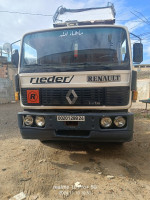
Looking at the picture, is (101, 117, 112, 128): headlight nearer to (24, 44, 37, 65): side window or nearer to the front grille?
the front grille

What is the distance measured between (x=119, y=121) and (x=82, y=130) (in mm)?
660

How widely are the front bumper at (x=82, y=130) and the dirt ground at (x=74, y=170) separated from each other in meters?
0.59

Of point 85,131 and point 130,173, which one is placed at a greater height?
point 85,131

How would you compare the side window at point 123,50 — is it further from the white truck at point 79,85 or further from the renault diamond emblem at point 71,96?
the renault diamond emblem at point 71,96

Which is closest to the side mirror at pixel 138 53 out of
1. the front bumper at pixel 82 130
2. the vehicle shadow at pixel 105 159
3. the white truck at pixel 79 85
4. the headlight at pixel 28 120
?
the white truck at pixel 79 85

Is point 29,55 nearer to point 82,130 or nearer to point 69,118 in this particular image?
point 69,118

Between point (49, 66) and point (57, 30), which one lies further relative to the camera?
point (57, 30)

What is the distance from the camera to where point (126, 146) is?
399 centimetres

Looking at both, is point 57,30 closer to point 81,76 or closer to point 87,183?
point 81,76

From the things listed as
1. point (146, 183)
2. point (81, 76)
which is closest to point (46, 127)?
point (81, 76)

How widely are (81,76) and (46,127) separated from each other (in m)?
1.10

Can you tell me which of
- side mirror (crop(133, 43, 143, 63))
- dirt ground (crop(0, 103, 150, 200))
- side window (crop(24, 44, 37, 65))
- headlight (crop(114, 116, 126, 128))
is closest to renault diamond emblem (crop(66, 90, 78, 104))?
headlight (crop(114, 116, 126, 128))

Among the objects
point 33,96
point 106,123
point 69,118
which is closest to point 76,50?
point 33,96

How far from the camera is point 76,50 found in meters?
3.11
